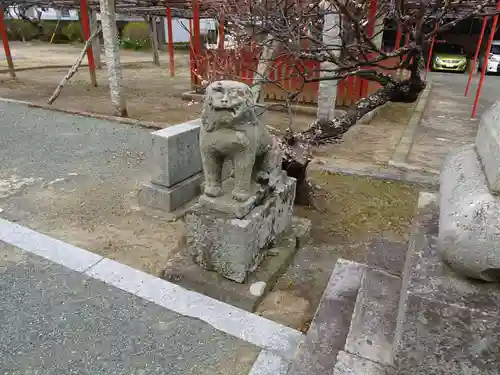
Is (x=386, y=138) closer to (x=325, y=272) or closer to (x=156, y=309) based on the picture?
(x=325, y=272)

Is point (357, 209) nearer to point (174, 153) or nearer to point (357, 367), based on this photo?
point (174, 153)

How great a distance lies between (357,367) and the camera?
175 cm

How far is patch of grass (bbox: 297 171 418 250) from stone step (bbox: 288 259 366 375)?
127 centimetres

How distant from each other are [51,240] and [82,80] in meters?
11.1

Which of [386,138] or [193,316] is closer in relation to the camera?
[193,316]

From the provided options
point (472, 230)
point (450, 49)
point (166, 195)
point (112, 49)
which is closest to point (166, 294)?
point (166, 195)

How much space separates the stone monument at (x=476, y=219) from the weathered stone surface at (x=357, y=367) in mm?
626

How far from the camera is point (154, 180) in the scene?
4.21 metres

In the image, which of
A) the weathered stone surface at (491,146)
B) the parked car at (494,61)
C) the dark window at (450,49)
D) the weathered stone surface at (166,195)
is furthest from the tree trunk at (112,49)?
the dark window at (450,49)

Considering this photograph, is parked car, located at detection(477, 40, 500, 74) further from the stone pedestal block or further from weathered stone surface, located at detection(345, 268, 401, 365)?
weathered stone surface, located at detection(345, 268, 401, 365)

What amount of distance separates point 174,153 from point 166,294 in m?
1.77

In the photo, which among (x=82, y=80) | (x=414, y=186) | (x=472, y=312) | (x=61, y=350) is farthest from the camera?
(x=82, y=80)

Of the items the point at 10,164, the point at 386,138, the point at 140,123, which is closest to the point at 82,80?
the point at 140,123

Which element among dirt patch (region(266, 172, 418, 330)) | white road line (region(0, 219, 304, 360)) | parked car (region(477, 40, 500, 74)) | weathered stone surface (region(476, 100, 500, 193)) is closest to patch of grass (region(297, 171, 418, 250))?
dirt patch (region(266, 172, 418, 330))
